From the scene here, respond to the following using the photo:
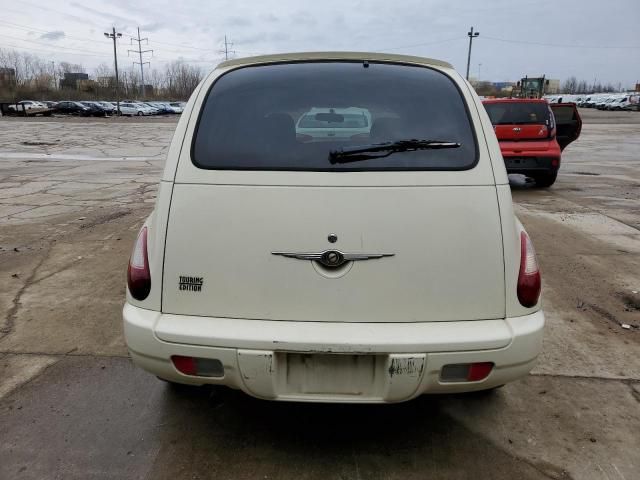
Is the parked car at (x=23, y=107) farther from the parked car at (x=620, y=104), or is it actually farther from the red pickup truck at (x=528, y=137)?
the parked car at (x=620, y=104)

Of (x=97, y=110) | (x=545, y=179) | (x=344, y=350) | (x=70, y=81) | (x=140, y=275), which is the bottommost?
(x=545, y=179)

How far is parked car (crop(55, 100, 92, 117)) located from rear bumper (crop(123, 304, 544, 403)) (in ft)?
181

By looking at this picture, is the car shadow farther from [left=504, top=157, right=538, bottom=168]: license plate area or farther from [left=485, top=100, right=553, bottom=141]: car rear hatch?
[left=485, top=100, right=553, bottom=141]: car rear hatch

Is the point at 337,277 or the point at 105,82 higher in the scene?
the point at 105,82

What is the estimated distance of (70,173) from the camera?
38.5 ft

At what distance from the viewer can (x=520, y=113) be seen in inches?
385

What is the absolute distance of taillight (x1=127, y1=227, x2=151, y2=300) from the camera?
7.35ft

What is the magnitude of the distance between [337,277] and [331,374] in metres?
0.40

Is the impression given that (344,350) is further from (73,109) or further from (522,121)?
(73,109)

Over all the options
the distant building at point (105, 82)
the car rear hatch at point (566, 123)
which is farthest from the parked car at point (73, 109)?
the car rear hatch at point (566, 123)

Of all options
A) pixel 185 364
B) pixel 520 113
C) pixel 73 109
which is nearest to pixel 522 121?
pixel 520 113

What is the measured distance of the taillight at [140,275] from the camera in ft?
7.35

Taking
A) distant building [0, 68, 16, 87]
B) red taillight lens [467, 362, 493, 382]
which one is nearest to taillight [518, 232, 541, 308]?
red taillight lens [467, 362, 493, 382]

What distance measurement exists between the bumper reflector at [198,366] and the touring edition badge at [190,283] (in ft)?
0.94
